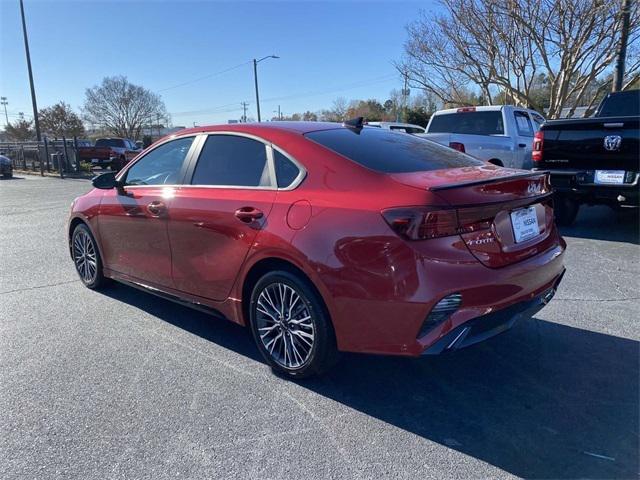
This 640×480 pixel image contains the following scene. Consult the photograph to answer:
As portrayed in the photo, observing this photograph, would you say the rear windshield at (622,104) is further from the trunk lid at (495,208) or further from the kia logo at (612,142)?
the trunk lid at (495,208)

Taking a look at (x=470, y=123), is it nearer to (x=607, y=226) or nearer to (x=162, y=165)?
(x=607, y=226)

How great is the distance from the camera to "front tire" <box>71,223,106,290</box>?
16.7 ft

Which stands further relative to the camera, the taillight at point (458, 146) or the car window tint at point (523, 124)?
the car window tint at point (523, 124)

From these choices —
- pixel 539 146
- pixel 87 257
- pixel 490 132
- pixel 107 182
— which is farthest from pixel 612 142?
pixel 87 257

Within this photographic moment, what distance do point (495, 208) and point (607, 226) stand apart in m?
6.38

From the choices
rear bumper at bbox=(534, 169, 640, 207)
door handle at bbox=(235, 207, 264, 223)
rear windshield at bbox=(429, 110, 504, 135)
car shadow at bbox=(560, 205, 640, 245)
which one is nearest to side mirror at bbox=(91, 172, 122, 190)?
door handle at bbox=(235, 207, 264, 223)

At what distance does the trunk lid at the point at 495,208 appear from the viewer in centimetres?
268

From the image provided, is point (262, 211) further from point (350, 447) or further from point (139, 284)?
point (139, 284)

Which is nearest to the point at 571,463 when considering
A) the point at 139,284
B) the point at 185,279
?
the point at 185,279

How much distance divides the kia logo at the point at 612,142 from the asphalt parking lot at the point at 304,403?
279 cm

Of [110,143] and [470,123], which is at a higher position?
[110,143]

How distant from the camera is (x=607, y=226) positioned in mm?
8023

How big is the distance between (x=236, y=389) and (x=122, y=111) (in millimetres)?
77137

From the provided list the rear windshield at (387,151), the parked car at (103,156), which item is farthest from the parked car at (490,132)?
the parked car at (103,156)
